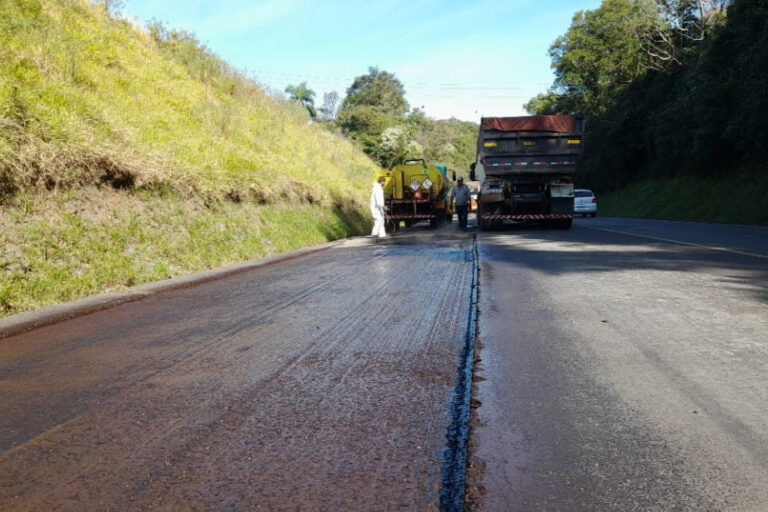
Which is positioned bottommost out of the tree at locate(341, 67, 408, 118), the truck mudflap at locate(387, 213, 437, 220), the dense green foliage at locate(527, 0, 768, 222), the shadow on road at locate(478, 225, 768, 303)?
the shadow on road at locate(478, 225, 768, 303)

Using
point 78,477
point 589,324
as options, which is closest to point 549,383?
point 589,324

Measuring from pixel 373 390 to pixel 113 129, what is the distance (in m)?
8.71

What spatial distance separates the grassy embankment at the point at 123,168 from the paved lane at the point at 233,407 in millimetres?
1834

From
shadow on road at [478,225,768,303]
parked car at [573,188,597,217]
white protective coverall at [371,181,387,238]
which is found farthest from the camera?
parked car at [573,188,597,217]

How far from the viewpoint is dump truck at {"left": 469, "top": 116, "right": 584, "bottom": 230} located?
722 inches

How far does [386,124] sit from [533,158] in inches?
1505

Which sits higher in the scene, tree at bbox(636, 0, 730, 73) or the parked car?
tree at bbox(636, 0, 730, 73)

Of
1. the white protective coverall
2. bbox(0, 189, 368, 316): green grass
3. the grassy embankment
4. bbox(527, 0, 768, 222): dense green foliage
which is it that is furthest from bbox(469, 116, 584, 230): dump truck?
bbox(527, 0, 768, 222): dense green foliage

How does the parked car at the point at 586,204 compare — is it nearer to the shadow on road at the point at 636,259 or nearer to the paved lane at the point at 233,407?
the shadow on road at the point at 636,259

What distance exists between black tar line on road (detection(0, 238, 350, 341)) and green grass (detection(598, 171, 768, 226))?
63.7 feet

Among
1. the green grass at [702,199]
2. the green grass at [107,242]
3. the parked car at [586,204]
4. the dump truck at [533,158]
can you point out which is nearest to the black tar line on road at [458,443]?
the green grass at [107,242]

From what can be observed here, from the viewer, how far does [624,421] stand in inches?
Result: 118

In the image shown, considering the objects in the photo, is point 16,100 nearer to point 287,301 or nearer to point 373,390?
point 287,301

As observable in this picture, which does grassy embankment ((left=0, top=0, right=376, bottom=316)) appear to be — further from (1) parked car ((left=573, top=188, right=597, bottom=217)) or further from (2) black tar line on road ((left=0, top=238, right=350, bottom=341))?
(1) parked car ((left=573, top=188, right=597, bottom=217))
